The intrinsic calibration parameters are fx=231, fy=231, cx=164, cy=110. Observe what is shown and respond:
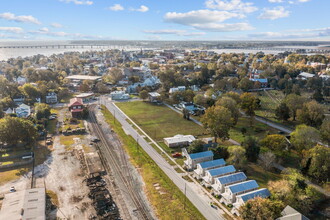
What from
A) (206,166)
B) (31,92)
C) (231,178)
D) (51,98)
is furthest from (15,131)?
(51,98)

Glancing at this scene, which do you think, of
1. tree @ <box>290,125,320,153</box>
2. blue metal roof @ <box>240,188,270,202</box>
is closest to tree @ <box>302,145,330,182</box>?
tree @ <box>290,125,320,153</box>

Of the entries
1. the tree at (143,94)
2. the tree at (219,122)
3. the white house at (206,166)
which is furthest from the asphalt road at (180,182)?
the tree at (143,94)

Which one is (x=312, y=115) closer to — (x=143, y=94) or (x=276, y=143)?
(x=276, y=143)

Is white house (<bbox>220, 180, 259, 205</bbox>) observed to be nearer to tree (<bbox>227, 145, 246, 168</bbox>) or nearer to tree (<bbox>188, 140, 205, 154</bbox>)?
tree (<bbox>227, 145, 246, 168</bbox>)

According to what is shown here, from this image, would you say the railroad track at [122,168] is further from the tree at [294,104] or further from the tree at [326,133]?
the tree at [294,104]

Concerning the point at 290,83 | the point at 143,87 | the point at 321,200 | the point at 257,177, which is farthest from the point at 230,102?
the point at 290,83

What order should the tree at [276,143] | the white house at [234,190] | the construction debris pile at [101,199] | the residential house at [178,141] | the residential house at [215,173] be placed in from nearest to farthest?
the construction debris pile at [101,199] → the white house at [234,190] → the residential house at [215,173] → the tree at [276,143] → the residential house at [178,141]
